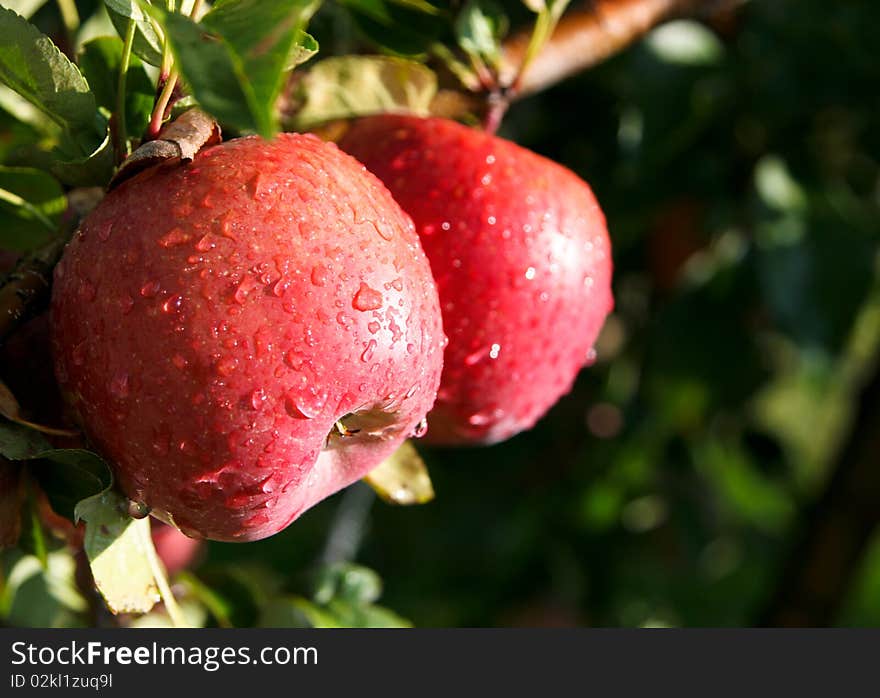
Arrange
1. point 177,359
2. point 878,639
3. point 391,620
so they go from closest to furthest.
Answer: point 177,359 → point 391,620 → point 878,639

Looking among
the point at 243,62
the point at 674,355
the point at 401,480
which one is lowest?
the point at 674,355

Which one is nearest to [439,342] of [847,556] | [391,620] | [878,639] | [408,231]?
[408,231]

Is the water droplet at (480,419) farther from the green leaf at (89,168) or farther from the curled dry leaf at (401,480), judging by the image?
the green leaf at (89,168)

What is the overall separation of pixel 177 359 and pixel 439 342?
0.15 metres

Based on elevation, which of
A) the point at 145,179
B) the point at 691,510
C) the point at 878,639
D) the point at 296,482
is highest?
the point at 145,179

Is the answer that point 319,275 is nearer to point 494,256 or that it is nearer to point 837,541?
point 494,256

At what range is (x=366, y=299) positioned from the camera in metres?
0.56

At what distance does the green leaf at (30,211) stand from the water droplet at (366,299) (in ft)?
Result: 0.81

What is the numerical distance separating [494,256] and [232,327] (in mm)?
218

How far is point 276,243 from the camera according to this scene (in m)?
0.55

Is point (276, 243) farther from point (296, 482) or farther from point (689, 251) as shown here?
point (689, 251)

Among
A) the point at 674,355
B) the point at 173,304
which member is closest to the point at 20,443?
the point at 173,304

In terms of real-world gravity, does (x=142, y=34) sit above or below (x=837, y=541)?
above

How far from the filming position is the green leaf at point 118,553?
584 mm
